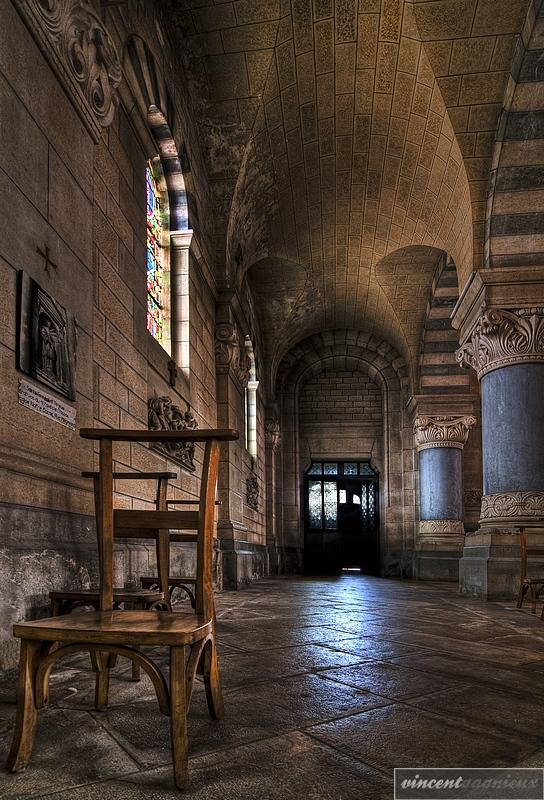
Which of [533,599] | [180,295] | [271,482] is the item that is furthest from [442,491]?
[180,295]

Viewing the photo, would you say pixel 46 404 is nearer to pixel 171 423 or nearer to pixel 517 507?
pixel 171 423

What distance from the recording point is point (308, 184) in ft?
31.8

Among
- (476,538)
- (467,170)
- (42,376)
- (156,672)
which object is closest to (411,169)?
(467,170)

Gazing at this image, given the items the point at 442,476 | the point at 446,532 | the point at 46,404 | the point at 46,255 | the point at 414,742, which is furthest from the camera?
the point at 442,476

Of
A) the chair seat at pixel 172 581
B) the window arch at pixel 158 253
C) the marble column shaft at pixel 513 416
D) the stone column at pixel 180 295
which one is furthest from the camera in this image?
the stone column at pixel 180 295

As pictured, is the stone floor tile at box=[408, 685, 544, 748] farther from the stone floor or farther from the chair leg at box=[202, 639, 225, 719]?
the chair leg at box=[202, 639, 225, 719]

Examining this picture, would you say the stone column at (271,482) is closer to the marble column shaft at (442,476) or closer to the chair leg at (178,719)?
the marble column shaft at (442,476)

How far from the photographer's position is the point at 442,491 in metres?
12.8

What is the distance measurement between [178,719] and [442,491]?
1187 cm

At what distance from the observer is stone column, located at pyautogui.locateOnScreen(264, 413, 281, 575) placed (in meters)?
15.2

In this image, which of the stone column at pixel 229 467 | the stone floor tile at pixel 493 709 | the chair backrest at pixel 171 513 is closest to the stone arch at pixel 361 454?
the stone column at pixel 229 467

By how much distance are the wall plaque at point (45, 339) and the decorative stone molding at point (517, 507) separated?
4.97 metres

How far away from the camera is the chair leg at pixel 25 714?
1.57 metres

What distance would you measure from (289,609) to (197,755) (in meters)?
3.96
